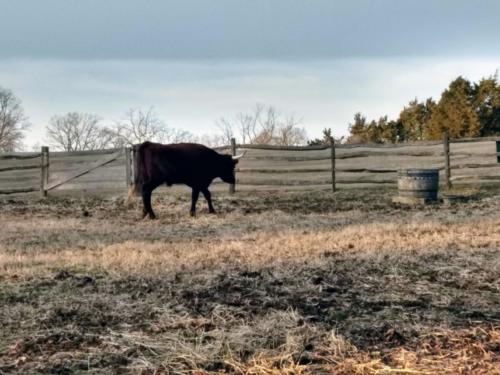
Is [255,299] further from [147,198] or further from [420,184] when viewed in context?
[420,184]

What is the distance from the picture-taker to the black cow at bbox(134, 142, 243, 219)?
1243 cm

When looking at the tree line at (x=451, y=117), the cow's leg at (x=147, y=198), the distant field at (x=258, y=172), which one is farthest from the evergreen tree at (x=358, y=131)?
the cow's leg at (x=147, y=198)

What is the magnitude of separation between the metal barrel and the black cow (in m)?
4.30

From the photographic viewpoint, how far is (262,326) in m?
3.90

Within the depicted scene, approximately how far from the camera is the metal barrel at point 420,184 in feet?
44.4

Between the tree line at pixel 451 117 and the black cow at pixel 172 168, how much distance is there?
713 inches

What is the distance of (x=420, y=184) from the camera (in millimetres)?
13508

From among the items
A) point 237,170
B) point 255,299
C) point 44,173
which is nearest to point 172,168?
point 237,170

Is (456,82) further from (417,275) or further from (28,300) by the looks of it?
(28,300)

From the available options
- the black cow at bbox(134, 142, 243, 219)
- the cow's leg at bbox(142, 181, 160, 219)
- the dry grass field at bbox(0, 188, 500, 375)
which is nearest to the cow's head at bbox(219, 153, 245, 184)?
the black cow at bbox(134, 142, 243, 219)

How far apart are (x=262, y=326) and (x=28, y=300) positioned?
2.07 meters

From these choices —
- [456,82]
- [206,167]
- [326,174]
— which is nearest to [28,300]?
[206,167]

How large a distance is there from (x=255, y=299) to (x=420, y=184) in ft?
31.4

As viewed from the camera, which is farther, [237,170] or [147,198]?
[237,170]
